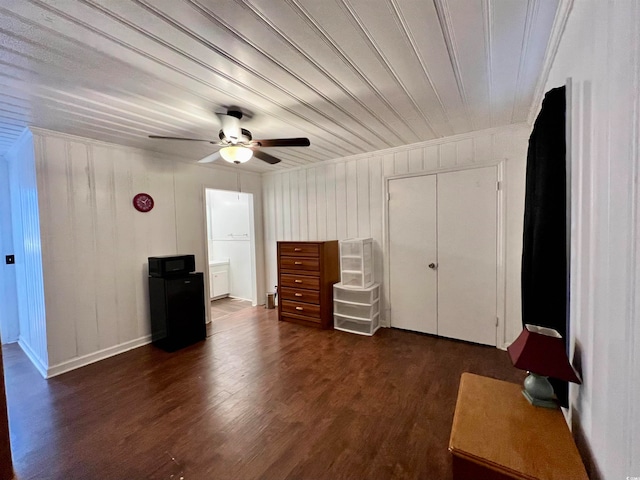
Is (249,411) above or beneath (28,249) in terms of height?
beneath

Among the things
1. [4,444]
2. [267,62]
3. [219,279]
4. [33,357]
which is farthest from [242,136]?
[219,279]

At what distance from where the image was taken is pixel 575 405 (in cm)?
124

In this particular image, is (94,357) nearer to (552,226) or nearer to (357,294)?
(357,294)

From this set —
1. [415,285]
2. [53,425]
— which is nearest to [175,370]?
[53,425]

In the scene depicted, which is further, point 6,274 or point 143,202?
point 6,274

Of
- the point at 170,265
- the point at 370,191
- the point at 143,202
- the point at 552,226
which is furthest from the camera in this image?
the point at 370,191

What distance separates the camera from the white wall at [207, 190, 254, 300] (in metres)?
5.23

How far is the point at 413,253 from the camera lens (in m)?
3.58

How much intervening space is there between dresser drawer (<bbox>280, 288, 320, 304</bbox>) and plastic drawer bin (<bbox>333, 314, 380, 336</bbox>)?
382mm

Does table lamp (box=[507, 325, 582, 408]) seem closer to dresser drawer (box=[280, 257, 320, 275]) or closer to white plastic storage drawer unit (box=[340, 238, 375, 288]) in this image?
white plastic storage drawer unit (box=[340, 238, 375, 288])

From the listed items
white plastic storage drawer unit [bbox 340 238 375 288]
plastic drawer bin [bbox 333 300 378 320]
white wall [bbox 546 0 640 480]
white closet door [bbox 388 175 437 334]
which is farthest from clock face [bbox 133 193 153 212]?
white wall [bbox 546 0 640 480]

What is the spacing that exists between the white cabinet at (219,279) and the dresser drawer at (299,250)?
1.95 meters

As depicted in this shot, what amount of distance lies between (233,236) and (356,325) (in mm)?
3131

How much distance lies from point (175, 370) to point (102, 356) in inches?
41.4
